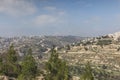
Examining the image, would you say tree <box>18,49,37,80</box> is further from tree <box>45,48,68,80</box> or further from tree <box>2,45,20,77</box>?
tree <box>45,48,68,80</box>

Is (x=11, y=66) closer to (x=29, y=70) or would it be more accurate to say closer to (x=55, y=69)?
(x=29, y=70)

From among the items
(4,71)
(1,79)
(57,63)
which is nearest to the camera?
(1,79)

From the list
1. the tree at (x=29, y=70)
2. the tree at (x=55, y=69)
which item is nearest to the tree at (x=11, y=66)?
A: the tree at (x=29, y=70)

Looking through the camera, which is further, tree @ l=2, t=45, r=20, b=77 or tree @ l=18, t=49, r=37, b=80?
tree @ l=2, t=45, r=20, b=77

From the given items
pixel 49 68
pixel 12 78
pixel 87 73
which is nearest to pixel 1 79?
pixel 12 78

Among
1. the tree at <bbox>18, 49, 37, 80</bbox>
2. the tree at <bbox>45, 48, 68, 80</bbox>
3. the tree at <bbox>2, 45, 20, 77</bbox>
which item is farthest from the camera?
the tree at <bbox>45, 48, 68, 80</bbox>

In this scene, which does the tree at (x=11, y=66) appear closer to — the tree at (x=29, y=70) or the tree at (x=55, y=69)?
the tree at (x=29, y=70)

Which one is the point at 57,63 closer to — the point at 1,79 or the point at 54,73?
the point at 54,73

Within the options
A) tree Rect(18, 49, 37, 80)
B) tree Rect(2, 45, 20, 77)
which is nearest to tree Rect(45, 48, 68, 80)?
tree Rect(18, 49, 37, 80)
